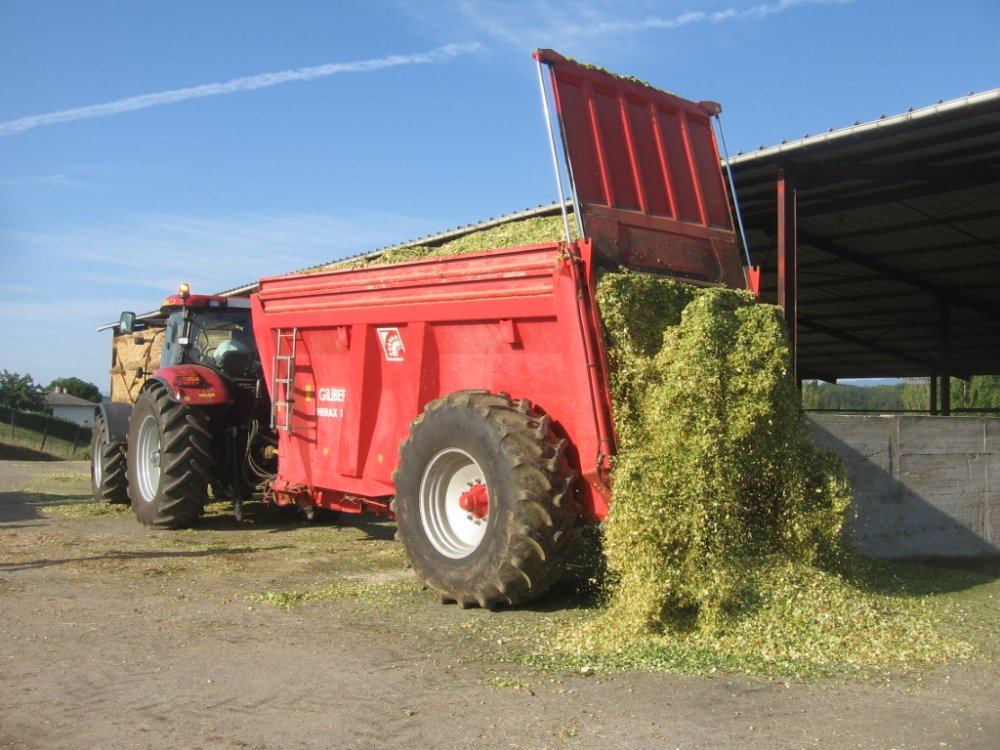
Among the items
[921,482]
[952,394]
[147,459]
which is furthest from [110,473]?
[952,394]

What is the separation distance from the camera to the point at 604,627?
5004mm

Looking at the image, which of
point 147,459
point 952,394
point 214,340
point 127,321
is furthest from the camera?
point 952,394

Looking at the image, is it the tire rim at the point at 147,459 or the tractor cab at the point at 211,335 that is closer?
the tire rim at the point at 147,459

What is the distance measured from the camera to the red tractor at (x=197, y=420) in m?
8.88

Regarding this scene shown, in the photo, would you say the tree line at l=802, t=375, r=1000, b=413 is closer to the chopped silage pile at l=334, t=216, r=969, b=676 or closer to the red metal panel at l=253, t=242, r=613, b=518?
the red metal panel at l=253, t=242, r=613, b=518

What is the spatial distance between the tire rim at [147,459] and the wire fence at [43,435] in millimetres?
19182

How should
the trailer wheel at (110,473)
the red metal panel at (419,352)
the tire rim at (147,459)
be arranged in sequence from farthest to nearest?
the trailer wheel at (110,473) < the tire rim at (147,459) < the red metal panel at (419,352)

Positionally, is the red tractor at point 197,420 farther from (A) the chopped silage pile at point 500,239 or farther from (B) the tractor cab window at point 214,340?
(A) the chopped silage pile at point 500,239

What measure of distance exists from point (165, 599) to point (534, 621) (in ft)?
7.93

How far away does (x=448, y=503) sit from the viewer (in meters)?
6.26

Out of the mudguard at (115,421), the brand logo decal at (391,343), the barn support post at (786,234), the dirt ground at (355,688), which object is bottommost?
the dirt ground at (355,688)

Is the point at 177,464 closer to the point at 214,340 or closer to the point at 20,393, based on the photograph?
the point at 214,340

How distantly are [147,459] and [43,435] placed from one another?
76.4 ft

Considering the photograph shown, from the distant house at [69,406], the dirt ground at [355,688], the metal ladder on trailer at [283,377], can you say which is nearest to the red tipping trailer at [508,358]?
the metal ladder on trailer at [283,377]
